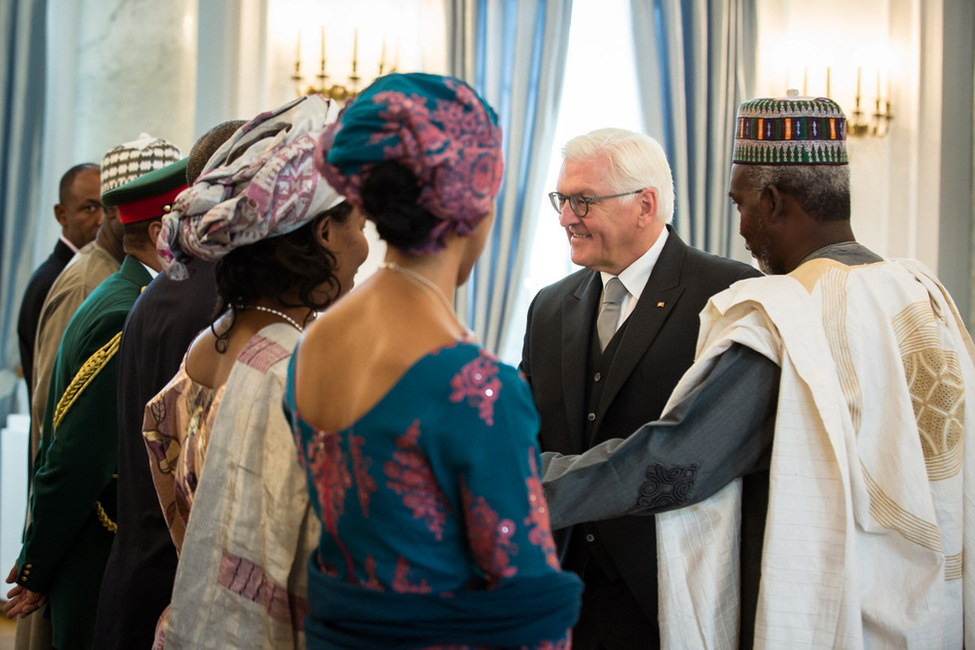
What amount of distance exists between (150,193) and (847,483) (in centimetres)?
184

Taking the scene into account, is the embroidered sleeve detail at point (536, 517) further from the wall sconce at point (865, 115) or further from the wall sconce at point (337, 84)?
the wall sconce at point (865, 115)

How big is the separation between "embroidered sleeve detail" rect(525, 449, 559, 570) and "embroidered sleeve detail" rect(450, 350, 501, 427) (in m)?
0.09

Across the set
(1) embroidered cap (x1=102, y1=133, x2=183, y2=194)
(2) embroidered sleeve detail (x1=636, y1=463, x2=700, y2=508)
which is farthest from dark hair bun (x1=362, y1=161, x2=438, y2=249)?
(1) embroidered cap (x1=102, y1=133, x2=183, y2=194)

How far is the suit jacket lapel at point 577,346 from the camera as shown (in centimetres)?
257

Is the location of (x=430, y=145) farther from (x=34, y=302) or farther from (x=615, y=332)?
(x=34, y=302)

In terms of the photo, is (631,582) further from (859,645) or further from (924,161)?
(924,161)

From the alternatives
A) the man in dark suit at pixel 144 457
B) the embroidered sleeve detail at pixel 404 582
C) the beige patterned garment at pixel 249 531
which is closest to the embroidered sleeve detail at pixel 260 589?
the beige patterned garment at pixel 249 531

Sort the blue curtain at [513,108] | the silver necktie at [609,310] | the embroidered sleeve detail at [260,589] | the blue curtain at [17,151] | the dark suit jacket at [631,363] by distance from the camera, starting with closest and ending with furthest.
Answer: the embroidered sleeve detail at [260,589] → the dark suit jacket at [631,363] → the silver necktie at [609,310] → the blue curtain at [17,151] → the blue curtain at [513,108]

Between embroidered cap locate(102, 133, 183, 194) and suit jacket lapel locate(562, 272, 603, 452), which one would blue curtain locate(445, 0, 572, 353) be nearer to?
embroidered cap locate(102, 133, 183, 194)

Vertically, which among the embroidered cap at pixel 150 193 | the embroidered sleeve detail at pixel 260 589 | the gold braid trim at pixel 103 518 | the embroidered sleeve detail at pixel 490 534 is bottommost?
the gold braid trim at pixel 103 518

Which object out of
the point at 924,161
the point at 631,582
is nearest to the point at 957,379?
the point at 631,582

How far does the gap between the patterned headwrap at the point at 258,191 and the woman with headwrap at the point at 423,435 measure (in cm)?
34

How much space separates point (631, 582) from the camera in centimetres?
238

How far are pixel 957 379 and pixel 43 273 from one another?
398 cm
